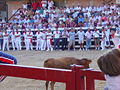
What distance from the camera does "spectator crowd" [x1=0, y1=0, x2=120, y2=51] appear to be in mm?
23297

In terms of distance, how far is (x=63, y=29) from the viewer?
79.0 feet

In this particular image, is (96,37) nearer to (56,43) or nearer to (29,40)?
(56,43)

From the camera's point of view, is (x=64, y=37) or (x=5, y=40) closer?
(x=64, y=37)

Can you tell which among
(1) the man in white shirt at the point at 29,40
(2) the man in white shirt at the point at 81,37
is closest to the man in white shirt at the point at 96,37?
(2) the man in white shirt at the point at 81,37

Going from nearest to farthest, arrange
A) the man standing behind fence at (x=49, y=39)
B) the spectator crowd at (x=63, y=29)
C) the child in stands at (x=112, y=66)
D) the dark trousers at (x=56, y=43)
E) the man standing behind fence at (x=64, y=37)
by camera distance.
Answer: the child in stands at (x=112, y=66), the spectator crowd at (x=63, y=29), the man standing behind fence at (x=64, y=37), the dark trousers at (x=56, y=43), the man standing behind fence at (x=49, y=39)

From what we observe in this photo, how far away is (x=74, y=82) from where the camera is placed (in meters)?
3.14

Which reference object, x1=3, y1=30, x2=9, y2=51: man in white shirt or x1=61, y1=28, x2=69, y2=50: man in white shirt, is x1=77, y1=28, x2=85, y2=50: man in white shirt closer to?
x1=61, y1=28, x2=69, y2=50: man in white shirt

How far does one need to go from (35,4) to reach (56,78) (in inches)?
1159

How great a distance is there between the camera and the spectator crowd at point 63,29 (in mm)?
23297

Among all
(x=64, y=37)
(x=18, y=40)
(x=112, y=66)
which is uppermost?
(x=112, y=66)

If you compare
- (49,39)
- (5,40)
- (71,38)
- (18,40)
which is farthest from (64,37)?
(5,40)

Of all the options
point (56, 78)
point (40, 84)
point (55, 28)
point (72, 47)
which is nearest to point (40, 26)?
point (55, 28)

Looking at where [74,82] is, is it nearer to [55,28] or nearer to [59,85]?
[59,85]

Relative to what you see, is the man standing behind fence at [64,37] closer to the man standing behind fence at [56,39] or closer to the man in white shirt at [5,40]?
the man standing behind fence at [56,39]
